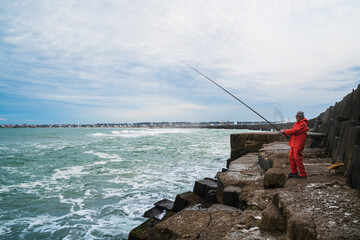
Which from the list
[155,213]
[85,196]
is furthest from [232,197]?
[85,196]

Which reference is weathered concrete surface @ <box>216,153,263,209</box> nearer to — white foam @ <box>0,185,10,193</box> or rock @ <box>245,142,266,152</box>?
rock @ <box>245,142,266,152</box>

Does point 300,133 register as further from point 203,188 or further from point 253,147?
point 253,147

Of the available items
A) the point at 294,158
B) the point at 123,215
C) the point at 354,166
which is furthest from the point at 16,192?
the point at 354,166

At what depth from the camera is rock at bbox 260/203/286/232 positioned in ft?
7.27

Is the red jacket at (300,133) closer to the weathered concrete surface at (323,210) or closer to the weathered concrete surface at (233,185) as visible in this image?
the weathered concrete surface at (323,210)

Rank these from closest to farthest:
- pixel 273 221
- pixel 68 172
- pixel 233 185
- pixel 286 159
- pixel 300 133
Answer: pixel 273 221 → pixel 300 133 → pixel 233 185 → pixel 286 159 → pixel 68 172

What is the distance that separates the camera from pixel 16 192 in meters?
7.74

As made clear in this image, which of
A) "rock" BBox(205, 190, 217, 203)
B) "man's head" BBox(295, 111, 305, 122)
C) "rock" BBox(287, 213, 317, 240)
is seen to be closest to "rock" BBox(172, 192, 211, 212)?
"rock" BBox(205, 190, 217, 203)

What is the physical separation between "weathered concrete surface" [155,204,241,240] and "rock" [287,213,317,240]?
81 cm

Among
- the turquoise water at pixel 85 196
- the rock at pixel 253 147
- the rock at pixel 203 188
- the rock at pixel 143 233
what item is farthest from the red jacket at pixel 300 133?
the rock at pixel 253 147

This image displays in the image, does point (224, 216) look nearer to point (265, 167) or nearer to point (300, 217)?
point (300, 217)

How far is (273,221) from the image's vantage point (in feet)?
7.40

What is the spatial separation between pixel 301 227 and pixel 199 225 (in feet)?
4.63

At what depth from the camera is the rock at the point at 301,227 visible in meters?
1.75
